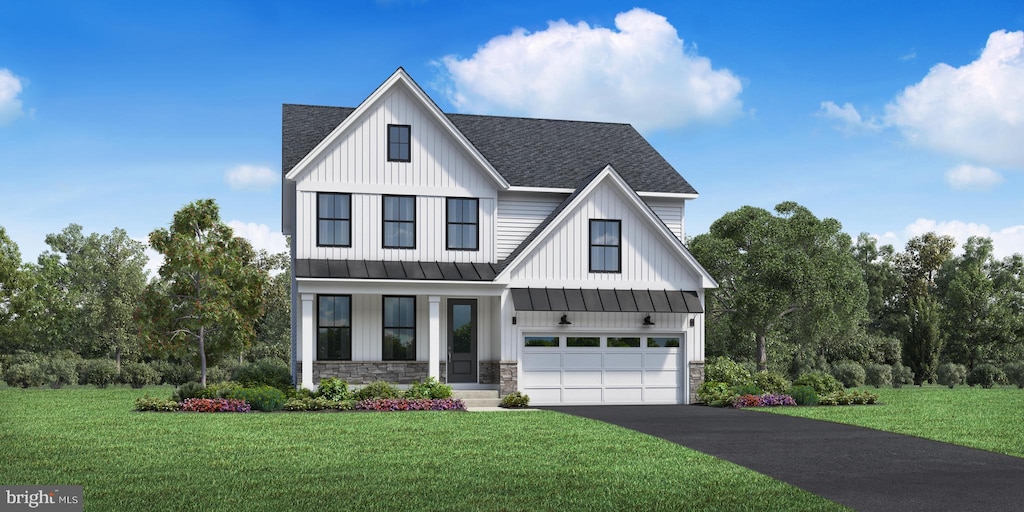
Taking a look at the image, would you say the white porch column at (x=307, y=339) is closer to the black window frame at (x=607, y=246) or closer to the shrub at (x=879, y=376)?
the black window frame at (x=607, y=246)

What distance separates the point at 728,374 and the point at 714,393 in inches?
81.7

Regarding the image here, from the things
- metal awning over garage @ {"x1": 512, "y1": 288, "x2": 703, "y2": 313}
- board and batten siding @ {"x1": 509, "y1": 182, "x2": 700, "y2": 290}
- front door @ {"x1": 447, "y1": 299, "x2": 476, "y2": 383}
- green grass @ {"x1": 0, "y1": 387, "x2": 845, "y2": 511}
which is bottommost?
green grass @ {"x1": 0, "y1": 387, "x2": 845, "y2": 511}

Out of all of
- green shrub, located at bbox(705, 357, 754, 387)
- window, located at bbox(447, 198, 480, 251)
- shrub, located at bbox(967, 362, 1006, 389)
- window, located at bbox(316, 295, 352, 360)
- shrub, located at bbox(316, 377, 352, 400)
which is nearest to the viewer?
shrub, located at bbox(316, 377, 352, 400)

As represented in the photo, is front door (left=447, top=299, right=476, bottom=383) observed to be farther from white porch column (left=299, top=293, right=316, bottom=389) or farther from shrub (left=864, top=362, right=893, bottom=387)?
shrub (left=864, top=362, right=893, bottom=387)

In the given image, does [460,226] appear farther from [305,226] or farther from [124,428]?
[124,428]

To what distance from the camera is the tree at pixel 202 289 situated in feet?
89.4

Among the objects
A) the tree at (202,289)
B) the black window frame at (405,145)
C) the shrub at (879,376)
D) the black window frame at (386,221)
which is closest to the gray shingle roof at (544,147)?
the black window frame at (405,145)

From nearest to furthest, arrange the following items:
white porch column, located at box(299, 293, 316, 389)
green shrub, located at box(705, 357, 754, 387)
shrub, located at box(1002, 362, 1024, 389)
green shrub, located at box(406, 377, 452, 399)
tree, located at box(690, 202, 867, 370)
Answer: green shrub, located at box(406, 377, 452, 399), white porch column, located at box(299, 293, 316, 389), green shrub, located at box(705, 357, 754, 387), tree, located at box(690, 202, 867, 370), shrub, located at box(1002, 362, 1024, 389)

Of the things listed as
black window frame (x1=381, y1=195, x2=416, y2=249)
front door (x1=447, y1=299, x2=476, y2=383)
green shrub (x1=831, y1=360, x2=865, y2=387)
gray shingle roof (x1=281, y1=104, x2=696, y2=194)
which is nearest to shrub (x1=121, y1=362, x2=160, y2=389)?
gray shingle roof (x1=281, y1=104, x2=696, y2=194)

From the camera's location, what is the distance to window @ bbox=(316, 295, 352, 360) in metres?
26.0

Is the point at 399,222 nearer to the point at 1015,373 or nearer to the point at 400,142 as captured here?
the point at 400,142

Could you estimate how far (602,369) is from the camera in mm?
26578

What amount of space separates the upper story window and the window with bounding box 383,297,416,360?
4115mm

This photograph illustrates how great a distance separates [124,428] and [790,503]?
12.6m
